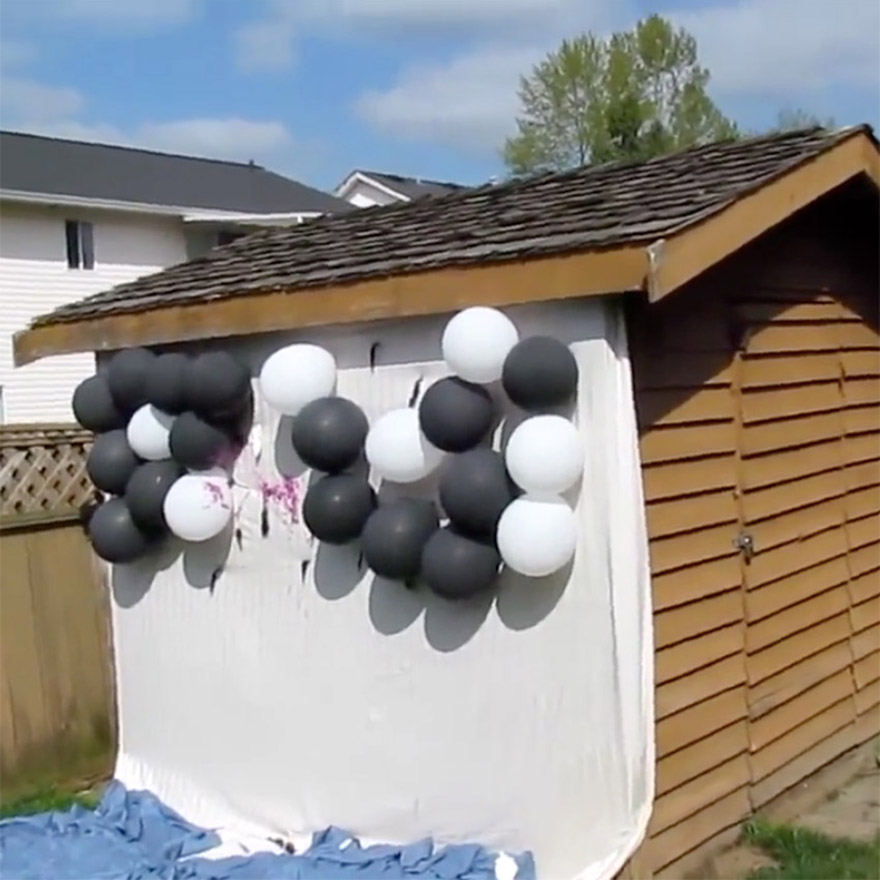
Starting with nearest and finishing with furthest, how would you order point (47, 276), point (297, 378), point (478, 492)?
point (478, 492) → point (297, 378) → point (47, 276)

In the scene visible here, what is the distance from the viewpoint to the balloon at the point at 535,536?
407 cm

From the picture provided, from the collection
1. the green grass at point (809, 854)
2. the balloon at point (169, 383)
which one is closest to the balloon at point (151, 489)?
the balloon at point (169, 383)

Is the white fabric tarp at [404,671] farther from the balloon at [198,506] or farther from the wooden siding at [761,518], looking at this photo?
the wooden siding at [761,518]

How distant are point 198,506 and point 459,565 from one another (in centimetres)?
135

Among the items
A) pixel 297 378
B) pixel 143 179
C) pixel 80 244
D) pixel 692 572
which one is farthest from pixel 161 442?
pixel 143 179

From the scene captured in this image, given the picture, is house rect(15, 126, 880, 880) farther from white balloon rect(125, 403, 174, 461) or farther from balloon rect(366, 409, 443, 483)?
white balloon rect(125, 403, 174, 461)

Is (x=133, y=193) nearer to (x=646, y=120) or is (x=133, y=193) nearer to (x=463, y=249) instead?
(x=646, y=120)

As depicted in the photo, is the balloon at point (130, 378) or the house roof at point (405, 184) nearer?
the balloon at point (130, 378)

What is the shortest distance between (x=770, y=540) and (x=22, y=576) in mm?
3554

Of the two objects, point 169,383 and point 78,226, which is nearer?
point 169,383

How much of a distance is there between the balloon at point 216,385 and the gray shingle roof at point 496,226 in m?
0.28

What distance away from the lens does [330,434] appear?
15.0 feet

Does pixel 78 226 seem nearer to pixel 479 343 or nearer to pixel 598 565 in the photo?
pixel 479 343

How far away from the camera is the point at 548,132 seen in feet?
92.6
